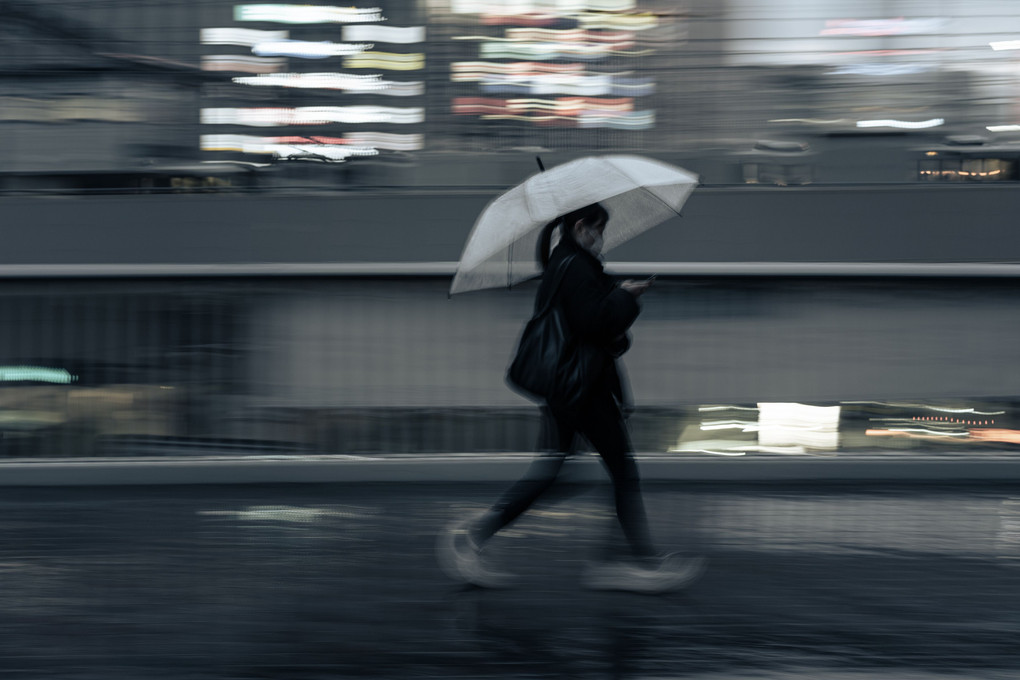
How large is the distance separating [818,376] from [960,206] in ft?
5.06

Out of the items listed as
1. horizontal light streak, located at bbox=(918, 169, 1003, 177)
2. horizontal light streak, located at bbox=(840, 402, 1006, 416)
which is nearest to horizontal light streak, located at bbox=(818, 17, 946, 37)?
horizontal light streak, located at bbox=(918, 169, 1003, 177)

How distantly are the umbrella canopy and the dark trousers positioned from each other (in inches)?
25.3

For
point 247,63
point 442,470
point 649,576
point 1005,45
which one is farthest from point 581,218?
point 1005,45

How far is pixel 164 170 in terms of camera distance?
7.69m

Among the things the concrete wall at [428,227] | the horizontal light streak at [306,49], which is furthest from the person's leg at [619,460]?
the horizontal light streak at [306,49]

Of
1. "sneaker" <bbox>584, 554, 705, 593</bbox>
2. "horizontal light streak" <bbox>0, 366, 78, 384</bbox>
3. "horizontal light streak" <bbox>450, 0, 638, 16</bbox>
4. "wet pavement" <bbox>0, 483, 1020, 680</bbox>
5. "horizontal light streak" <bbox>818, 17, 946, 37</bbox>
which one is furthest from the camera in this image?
"horizontal light streak" <bbox>450, 0, 638, 16</bbox>

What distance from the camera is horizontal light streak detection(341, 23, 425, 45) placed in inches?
301

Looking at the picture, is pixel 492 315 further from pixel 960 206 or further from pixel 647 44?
pixel 960 206

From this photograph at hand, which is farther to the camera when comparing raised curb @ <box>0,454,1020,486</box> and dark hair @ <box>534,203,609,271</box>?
raised curb @ <box>0,454,1020,486</box>

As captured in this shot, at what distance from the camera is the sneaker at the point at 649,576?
4.52 meters

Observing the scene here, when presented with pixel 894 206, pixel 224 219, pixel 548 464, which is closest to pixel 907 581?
pixel 548 464

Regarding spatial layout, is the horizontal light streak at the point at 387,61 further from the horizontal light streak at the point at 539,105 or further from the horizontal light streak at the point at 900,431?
the horizontal light streak at the point at 900,431

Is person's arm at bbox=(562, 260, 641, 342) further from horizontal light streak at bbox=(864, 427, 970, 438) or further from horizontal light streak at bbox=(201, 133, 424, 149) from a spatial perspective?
horizontal light streak at bbox=(201, 133, 424, 149)

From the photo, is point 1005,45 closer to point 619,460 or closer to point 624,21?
point 624,21
